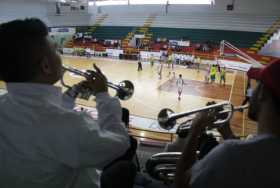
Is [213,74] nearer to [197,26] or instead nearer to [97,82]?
[197,26]

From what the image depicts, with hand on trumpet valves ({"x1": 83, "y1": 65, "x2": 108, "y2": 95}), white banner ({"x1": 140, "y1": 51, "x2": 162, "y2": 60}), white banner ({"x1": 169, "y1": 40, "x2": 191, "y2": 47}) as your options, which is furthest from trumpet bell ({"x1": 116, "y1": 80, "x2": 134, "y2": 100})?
white banner ({"x1": 169, "y1": 40, "x2": 191, "y2": 47})

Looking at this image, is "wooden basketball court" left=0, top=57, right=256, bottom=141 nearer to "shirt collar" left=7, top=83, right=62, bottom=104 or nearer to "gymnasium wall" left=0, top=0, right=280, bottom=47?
"gymnasium wall" left=0, top=0, right=280, bottom=47

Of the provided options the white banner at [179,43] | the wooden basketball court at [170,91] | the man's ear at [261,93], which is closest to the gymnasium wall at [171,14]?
the white banner at [179,43]

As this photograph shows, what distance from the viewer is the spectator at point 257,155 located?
1018mm

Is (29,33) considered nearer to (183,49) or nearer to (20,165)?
(20,165)

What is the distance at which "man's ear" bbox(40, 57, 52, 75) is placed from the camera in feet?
3.70

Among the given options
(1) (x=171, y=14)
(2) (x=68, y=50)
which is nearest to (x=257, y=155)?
(1) (x=171, y=14)

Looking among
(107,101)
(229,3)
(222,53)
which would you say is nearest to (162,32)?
(229,3)

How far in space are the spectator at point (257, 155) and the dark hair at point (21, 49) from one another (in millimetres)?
841

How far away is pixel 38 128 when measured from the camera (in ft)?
3.31

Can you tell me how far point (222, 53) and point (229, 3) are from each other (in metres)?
5.43

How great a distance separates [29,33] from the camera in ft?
3.55

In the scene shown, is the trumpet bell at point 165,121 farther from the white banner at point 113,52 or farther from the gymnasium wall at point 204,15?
the white banner at point 113,52

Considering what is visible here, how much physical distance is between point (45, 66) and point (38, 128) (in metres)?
0.29
